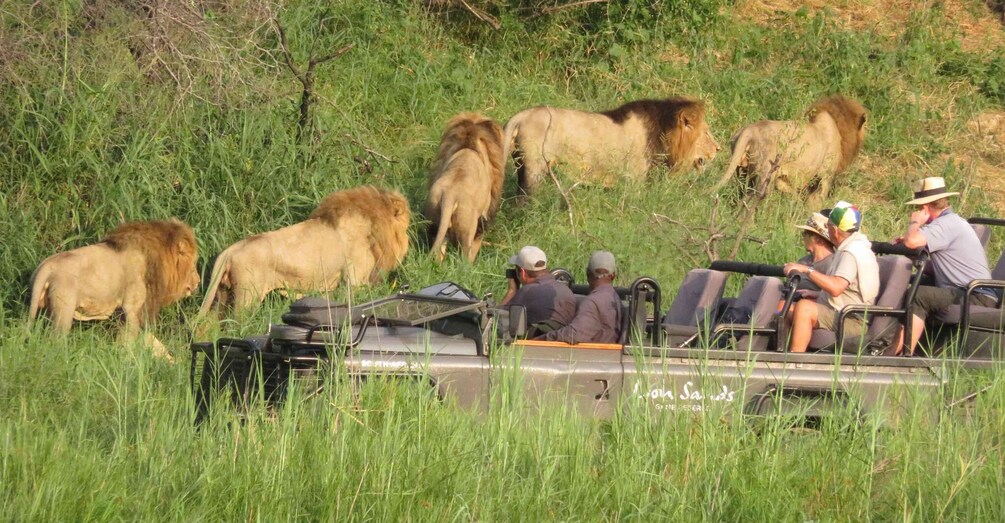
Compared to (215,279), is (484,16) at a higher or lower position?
higher

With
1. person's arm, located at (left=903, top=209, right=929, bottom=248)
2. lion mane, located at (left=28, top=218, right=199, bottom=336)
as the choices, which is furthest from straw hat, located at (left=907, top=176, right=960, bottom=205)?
lion mane, located at (left=28, top=218, right=199, bottom=336)

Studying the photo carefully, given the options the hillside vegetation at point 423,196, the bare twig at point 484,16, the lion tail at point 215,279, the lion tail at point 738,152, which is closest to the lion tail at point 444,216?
the hillside vegetation at point 423,196

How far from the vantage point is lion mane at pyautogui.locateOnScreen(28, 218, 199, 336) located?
841 cm

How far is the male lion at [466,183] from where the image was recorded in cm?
1038

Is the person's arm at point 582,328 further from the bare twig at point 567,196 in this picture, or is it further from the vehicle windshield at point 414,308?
the bare twig at point 567,196

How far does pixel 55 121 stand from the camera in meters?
9.66

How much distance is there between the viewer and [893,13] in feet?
51.0

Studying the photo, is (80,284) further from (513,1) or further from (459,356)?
(513,1)

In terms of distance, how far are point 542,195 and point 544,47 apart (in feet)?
11.6

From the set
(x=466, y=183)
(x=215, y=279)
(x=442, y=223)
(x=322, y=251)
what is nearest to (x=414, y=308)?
(x=215, y=279)

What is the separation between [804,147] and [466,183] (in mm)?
3002

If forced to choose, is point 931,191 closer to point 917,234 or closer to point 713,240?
point 917,234

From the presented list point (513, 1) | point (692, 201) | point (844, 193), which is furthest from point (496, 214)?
point (513, 1)

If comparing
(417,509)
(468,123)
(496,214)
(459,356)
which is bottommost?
(417,509)
